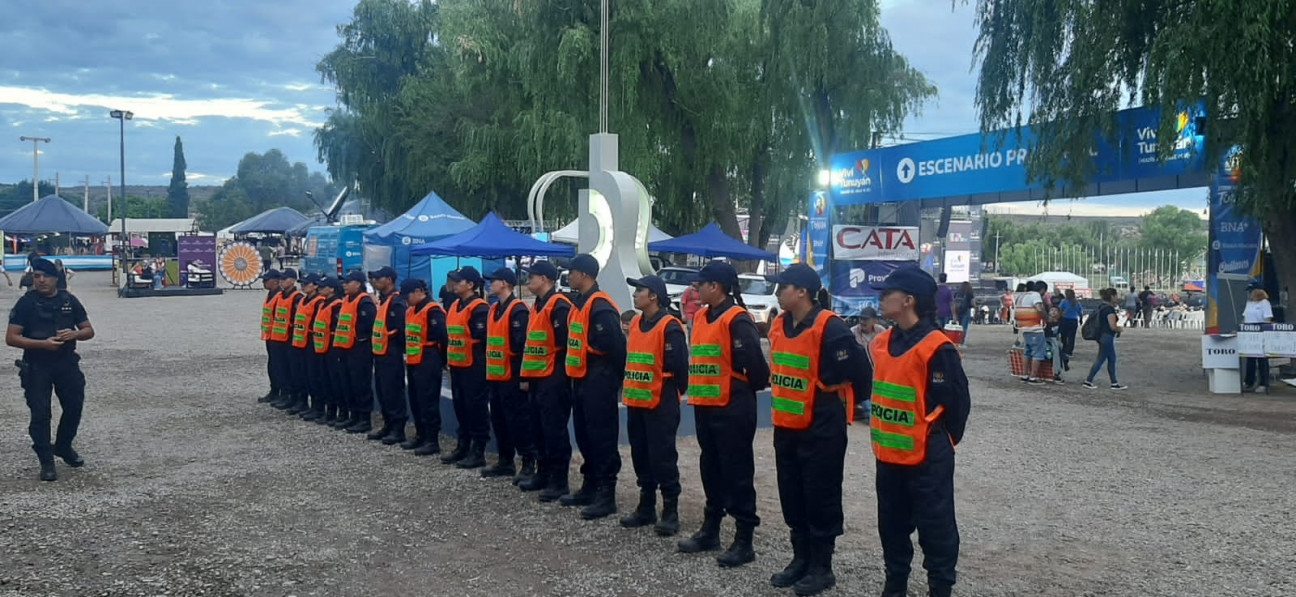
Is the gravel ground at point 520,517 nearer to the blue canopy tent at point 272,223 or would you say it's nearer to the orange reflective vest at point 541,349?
the orange reflective vest at point 541,349

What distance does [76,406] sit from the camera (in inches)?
338

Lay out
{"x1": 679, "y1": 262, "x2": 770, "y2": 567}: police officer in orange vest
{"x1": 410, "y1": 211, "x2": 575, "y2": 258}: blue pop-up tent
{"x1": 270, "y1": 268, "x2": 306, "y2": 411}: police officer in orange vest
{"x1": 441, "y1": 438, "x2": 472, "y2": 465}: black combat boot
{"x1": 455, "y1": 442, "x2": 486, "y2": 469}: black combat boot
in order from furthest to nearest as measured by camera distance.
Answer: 1. {"x1": 410, "y1": 211, "x2": 575, "y2": 258}: blue pop-up tent
2. {"x1": 270, "y1": 268, "x2": 306, "y2": 411}: police officer in orange vest
3. {"x1": 441, "y1": 438, "x2": 472, "y2": 465}: black combat boot
4. {"x1": 455, "y1": 442, "x2": 486, "y2": 469}: black combat boot
5. {"x1": 679, "y1": 262, "x2": 770, "y2": 567}: police officer in orange vest

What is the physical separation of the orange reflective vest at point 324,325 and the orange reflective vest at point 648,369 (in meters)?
5.32

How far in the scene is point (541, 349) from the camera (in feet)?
24.8

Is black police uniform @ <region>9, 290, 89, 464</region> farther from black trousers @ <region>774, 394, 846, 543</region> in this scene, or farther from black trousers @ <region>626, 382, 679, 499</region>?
black trousers @ <region>774, 394, 846, 543</region>

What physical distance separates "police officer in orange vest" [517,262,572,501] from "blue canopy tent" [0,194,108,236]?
157 feet

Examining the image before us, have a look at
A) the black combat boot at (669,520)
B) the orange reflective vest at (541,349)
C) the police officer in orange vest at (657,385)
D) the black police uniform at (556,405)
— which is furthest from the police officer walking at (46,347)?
the black combat boot at (669,520)

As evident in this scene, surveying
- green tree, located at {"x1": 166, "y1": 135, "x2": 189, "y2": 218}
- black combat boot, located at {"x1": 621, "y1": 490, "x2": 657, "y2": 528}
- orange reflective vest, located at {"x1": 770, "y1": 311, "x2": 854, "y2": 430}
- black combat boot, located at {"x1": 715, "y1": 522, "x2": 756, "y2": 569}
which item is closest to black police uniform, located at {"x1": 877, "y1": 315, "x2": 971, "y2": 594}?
orange reflective vest, located at {"x1": 770, "y1": 311, "x2": 854, "y2": 430}

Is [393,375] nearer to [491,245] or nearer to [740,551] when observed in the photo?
[740,551]

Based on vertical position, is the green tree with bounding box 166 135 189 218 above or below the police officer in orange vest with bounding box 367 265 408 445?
above

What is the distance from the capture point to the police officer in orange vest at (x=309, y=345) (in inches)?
→ 450

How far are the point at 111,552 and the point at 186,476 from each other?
2.30 meters

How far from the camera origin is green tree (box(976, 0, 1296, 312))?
42.5 feet

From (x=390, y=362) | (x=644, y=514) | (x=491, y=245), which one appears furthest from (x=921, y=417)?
(x=491, y=245)
